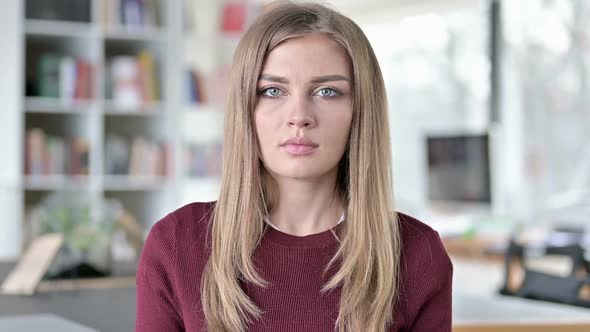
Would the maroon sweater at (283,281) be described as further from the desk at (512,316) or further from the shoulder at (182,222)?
the desk at (512,316)

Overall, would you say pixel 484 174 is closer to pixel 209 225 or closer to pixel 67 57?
pixel 67 57

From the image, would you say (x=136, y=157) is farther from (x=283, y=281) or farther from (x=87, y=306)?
(x=283, y=281)

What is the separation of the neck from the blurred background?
97.1 inches

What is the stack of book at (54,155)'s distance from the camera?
5254 mm

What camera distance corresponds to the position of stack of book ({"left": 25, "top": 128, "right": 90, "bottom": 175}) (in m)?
5.25

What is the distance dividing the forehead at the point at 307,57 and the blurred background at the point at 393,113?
8.35 feet

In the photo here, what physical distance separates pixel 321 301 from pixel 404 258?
0.45 ft

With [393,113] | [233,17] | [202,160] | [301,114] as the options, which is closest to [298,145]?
[301,114]

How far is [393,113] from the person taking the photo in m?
7.33

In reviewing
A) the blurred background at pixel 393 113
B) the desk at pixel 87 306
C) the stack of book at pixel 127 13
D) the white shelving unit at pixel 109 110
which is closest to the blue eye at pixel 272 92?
the desk at pixel 87 306

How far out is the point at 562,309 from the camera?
2.37 metres

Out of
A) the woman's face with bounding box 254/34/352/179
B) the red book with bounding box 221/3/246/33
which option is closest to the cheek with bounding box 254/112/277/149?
the woman's face with bounding box 254/34/352/179

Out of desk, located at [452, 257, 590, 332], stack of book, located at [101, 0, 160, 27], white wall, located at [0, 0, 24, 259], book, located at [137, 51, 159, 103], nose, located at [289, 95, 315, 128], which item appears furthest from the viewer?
book, located at [137, 51, 159, 103]

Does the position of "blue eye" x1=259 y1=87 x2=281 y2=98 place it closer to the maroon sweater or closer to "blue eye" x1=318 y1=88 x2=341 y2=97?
"blue eye" x1=318 y1=88 x2=341 y2=97
